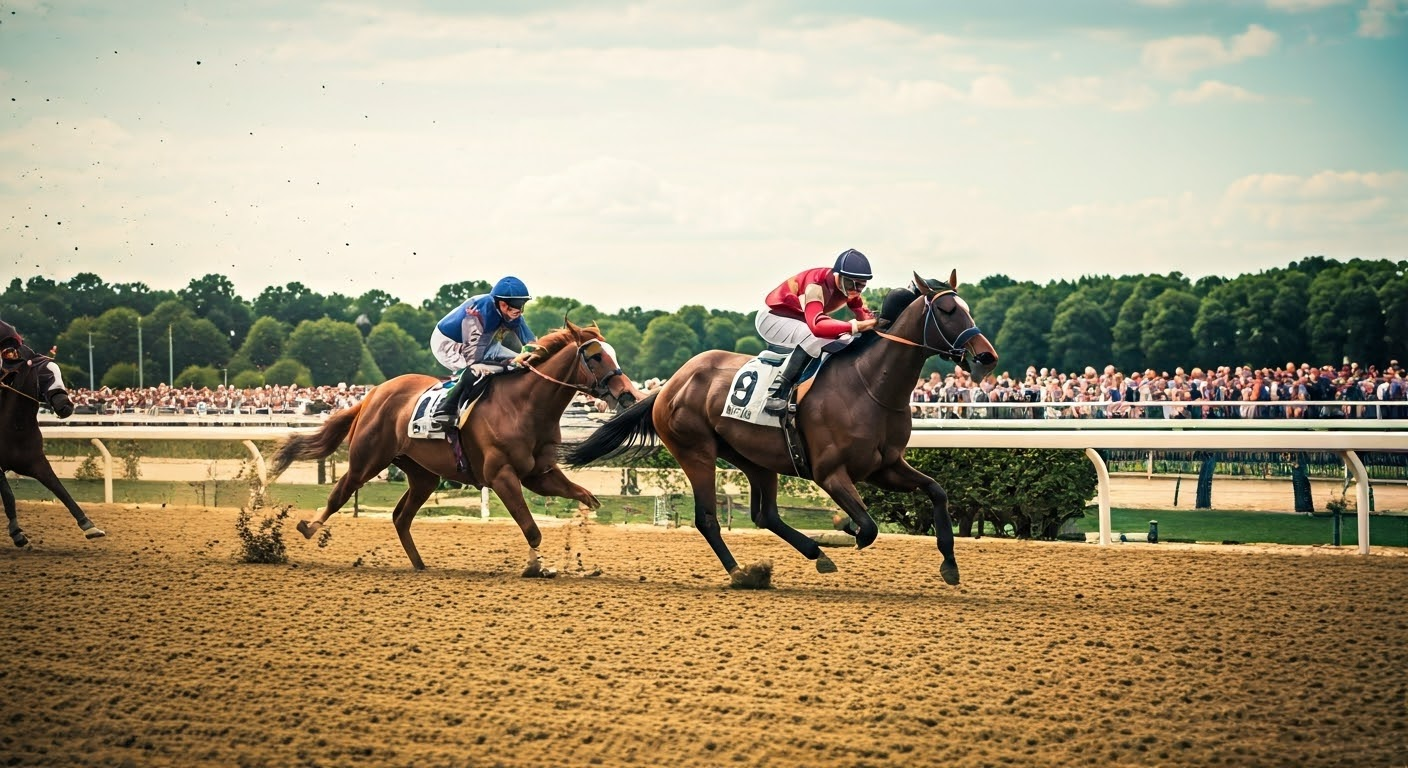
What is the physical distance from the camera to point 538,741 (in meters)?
4.13

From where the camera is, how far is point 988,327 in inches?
2554

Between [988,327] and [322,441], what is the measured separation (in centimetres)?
5805

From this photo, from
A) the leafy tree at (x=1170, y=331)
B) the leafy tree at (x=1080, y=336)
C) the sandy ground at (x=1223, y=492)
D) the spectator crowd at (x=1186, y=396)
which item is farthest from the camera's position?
the leafy tree at (x=1080, y=336)

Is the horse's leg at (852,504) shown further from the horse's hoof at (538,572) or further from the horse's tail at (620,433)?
the horse's hoof at (538,572)

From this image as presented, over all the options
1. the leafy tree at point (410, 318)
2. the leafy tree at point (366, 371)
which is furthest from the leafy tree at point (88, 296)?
the leafy tree at point (410, 318)

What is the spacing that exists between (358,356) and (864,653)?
56.8m

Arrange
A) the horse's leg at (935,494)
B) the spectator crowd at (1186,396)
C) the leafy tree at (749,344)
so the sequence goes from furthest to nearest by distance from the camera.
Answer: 1. the leafy tree at (749,344)
2. the spectator crowd at (1186,396)
3. the horse's leg at (935,494)

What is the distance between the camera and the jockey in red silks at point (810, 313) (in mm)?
7133

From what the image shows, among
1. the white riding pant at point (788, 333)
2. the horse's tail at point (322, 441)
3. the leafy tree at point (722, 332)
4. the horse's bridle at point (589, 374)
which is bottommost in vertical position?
the horse's tail at point (322, 441)

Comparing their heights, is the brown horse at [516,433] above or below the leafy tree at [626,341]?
below

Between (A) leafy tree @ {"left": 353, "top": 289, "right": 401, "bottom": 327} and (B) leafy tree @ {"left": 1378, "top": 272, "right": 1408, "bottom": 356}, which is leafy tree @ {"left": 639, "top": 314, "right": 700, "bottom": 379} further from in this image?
(B) leafy tree @ {"left": 1378, "top": 272, "right": 1408, "bottom": 356}

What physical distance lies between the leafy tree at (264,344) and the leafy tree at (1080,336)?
112 ft

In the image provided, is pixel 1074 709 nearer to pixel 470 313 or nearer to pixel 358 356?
pixel 470 313

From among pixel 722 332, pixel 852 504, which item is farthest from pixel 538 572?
pixel 722 332
